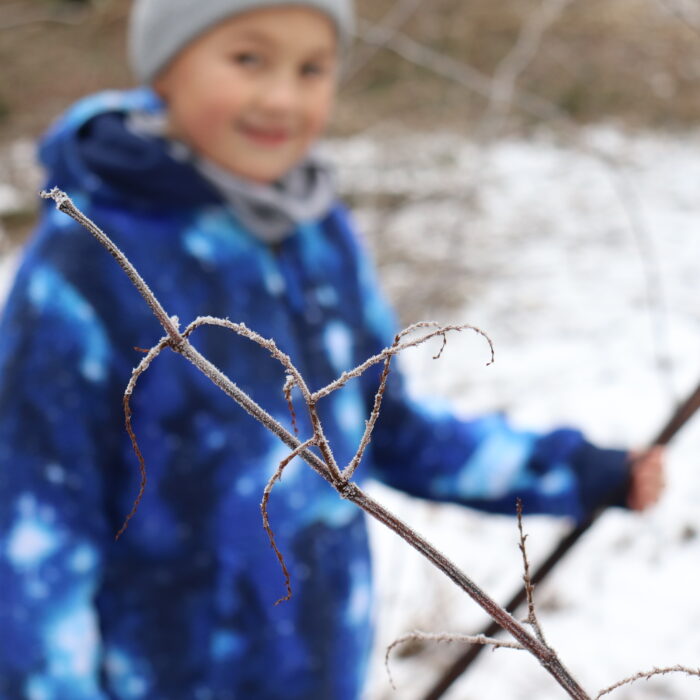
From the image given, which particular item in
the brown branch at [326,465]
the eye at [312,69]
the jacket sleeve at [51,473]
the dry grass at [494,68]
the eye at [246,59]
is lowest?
the brown branch at [326,465]

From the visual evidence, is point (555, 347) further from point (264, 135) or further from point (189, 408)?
point (189, 408)

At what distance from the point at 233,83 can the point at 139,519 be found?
2.05ft

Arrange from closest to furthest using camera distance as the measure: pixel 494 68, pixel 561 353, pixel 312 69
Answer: pixel 312 69
pixel 561 353
pixel 494 68

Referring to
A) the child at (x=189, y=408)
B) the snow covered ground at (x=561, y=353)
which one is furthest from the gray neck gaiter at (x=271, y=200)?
the snow covered ground at (x=561, y=353)

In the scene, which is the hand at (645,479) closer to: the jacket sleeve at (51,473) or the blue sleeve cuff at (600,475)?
the blue sleeve cuff at (600,475)

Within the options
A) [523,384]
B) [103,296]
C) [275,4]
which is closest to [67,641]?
[103,296]

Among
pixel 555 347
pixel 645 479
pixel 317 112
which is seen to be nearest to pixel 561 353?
pixel 555 347

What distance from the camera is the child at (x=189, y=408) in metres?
0.98

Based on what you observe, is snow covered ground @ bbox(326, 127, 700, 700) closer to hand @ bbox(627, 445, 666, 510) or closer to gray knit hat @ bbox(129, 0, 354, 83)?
hand @ bbox(627, 445, 666, 510)

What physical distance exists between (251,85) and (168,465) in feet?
1.81

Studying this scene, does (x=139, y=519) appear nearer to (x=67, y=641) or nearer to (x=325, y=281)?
(x=67, y=641)

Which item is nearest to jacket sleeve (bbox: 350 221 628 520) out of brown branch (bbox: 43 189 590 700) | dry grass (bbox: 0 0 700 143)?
brown branch (bbox: 43 189 590 700)

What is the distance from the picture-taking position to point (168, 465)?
1.03 meters

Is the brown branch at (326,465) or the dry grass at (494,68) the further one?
the dry grass at (494,68)
